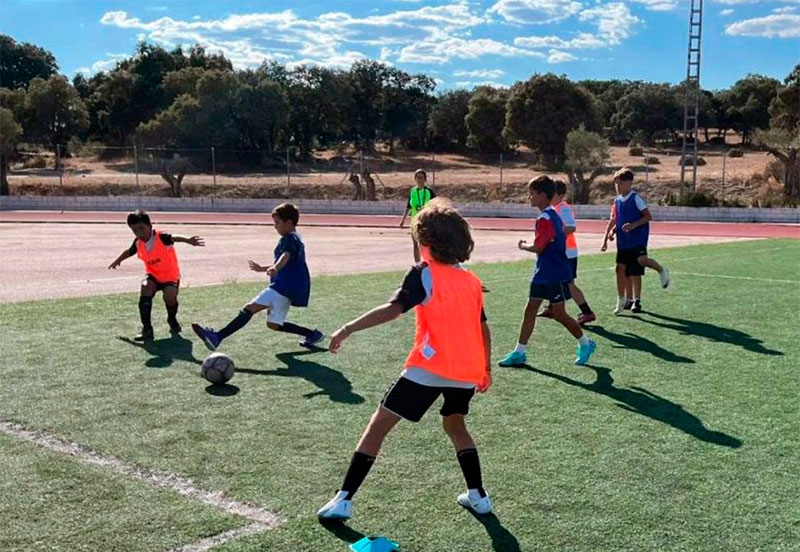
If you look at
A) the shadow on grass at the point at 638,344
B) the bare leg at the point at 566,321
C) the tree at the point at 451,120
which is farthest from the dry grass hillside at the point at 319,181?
the bare leg at the point at 566,321

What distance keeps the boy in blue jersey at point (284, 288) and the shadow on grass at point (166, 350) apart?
31cm

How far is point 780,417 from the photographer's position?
5.72 m

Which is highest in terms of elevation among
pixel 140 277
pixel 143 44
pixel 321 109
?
pixel 143 44

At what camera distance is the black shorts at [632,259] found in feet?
33.1

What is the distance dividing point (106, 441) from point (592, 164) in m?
39.7

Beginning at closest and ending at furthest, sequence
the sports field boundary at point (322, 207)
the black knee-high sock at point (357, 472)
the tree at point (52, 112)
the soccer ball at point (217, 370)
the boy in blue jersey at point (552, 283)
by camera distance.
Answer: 1. the black knee-high sock at point (357, 472)
2. the soccer ball at point (217, 370)
3. the boy in blue jersey at point (552, 283)
4. the sports field boundary at point (322, 207)
5. the tree at point (52, 112)

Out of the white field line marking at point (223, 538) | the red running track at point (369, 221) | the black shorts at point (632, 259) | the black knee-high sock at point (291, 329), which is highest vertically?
the black shorts at point (632, 259)

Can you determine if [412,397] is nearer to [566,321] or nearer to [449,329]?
[449,329]

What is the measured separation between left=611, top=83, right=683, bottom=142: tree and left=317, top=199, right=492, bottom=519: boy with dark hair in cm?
7416

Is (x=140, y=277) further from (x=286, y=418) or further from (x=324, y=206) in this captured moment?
(x=324, y=206)

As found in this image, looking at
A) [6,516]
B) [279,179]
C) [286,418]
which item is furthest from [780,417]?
[279,179]

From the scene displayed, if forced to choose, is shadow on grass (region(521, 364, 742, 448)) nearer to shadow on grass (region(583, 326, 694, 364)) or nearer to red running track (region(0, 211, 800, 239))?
shadow on grass (region(583, 326, 694, 364))

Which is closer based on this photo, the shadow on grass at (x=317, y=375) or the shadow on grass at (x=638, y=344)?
the shadow on grass at (x=317, y=375)

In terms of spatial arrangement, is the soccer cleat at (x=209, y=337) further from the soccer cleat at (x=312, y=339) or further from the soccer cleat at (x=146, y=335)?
the soccer cleat at (x=146, y=335)
